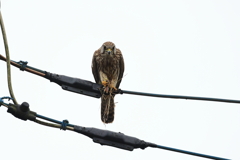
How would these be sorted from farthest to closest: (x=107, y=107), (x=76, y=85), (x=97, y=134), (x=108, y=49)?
(x=108, y=49)
(x=107, y=107)
(x=76, y=85)
(x=97, y=134)

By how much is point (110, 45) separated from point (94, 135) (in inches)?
157

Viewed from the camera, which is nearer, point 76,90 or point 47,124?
point 47,124

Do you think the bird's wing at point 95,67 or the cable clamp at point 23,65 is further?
the bird's wing at point 95,67

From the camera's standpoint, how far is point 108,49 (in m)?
9.29

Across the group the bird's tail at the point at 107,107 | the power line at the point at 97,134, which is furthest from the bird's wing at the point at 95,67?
the power line at the point at 97,134

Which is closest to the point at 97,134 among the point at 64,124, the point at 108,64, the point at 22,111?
the point at 64,124

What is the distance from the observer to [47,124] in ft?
17.3

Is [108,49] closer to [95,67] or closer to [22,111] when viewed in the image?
[95,67]

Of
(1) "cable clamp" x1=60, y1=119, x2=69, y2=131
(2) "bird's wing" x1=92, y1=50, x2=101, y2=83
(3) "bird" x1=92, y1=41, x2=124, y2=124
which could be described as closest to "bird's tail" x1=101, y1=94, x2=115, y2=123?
(3) "bird" x1=92, y1=41, x2=124, y2=124

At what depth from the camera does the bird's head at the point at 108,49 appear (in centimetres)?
926

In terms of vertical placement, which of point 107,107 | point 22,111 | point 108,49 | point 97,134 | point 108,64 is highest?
point 108,49

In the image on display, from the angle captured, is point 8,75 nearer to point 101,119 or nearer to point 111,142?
point 111,142

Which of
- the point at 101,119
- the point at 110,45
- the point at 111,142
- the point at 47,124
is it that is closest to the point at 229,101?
the point at 111,142

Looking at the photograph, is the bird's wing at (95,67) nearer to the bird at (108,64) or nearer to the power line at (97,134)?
the bird at (108,64)
